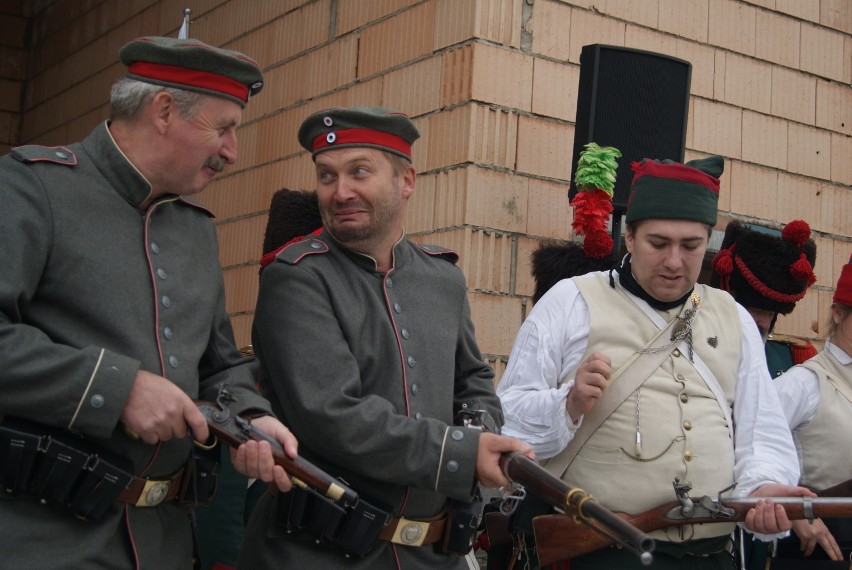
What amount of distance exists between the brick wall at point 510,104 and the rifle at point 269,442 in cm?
276

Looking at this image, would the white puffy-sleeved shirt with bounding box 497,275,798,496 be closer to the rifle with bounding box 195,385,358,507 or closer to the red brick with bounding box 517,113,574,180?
the rifle with bounding box 195,385,358,507

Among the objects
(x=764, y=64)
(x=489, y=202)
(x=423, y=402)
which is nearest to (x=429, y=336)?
A: (x=423, y=402)

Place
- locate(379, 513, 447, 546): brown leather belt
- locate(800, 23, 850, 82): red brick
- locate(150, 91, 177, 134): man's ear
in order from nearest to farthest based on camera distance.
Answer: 1. locate(150, 91, 177, 134): man's ear
2. locate(379, 513, 447, 546): brown leather belt
3. locate(800, 23, 850, 82): red brick

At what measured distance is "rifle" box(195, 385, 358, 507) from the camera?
120 inches

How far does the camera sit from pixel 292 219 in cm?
518

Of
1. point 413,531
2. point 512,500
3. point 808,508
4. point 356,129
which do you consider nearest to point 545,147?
point 512,500

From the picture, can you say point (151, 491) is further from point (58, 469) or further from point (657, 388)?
point (657, 388)

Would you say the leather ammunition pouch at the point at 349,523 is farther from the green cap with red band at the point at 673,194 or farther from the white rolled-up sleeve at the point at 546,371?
the green cap with red band at the point at 673,194

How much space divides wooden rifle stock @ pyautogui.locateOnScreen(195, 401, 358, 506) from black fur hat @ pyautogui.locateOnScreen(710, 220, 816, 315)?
3.02 metres

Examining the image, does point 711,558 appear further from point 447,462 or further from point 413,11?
point 413,11

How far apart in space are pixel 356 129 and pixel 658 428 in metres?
1.35

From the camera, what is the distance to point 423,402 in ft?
11.6

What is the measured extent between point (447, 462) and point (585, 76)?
2855mm

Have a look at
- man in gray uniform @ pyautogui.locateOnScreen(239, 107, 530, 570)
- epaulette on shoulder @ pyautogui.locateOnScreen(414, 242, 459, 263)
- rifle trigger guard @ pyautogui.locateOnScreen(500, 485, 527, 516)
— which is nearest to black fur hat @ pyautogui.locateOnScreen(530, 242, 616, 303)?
rifle trigger guard @ pyautogui.locateOnScreen(500, 485, 527, 516)
